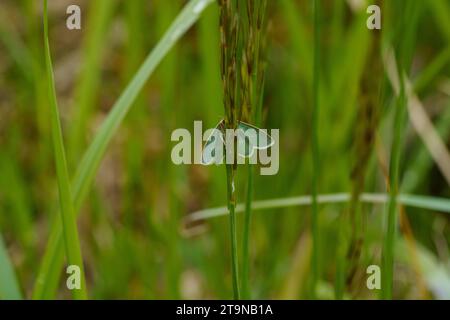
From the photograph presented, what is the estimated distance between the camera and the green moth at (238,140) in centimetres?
52

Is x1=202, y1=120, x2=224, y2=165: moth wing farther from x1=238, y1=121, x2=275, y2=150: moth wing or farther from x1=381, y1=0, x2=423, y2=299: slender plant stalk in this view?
x1=381, y1=0, x2=423, y2=299: slender plant stalk

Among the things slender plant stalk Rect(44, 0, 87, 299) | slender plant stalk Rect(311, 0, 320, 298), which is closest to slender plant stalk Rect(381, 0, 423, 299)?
slender plant stalk Rect(311, 0, 320, 298)

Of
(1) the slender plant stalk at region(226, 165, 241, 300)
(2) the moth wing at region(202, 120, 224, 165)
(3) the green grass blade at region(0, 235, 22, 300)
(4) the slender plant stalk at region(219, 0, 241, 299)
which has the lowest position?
(3) the green grass blade at region(0, 235, 22, 300)

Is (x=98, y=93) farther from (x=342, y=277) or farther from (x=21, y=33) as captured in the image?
(x=342, y=277)

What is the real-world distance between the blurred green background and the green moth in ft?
1.55

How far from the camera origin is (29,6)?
136cm

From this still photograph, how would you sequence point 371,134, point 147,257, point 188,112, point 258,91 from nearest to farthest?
point 258,91 → point 371,134 → point 147,257 → point 188,112

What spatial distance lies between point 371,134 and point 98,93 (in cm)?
135

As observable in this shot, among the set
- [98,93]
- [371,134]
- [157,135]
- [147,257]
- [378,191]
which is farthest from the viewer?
[98,93]

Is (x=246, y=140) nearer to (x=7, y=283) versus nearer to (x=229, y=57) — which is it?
(x=229, y=57)

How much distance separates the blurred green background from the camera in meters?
1.19

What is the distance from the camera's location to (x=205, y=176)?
171cm

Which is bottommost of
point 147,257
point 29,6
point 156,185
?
point 147,257
